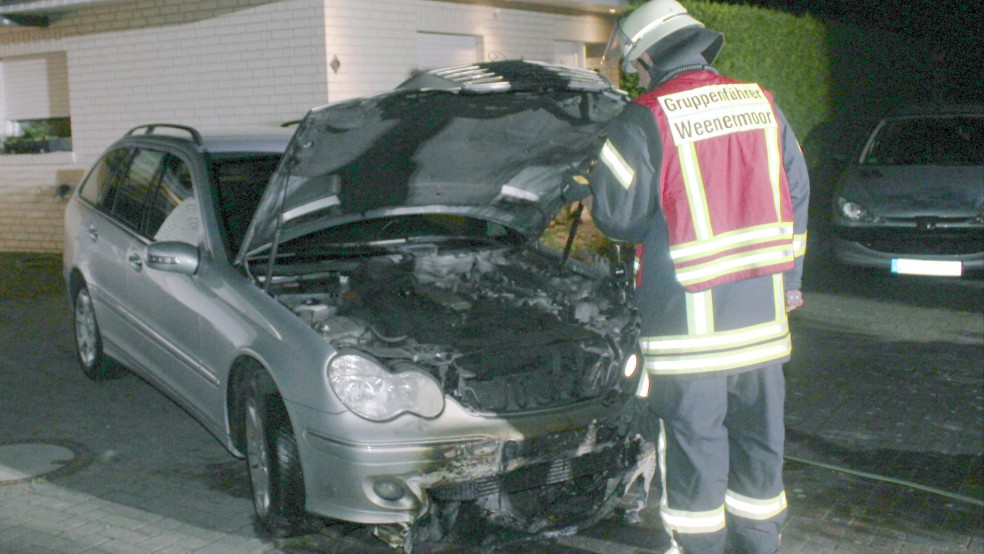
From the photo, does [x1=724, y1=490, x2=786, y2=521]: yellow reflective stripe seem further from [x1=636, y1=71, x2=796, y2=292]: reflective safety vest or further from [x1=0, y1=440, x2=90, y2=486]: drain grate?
[x1=0, y1=440, x2=90, y2=486]: drain grate

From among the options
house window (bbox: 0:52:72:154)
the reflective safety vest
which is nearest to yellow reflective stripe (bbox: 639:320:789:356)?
the reflective safety vest

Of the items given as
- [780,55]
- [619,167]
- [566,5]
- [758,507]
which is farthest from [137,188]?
[780,55]

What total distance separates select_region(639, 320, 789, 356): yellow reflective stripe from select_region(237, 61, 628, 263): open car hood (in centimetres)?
143

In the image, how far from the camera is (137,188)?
6270 mm

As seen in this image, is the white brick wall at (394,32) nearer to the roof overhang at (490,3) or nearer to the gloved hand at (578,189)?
the roof overhang at (490,3)

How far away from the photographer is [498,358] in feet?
14.3

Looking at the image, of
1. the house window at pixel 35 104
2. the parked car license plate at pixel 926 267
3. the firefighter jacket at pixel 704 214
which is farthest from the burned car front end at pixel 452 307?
the house window at pixel 35 104

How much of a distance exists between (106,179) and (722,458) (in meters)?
4.53

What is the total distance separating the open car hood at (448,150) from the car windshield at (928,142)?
20.6 ft

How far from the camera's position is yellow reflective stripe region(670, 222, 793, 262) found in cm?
354

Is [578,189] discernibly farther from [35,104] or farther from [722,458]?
[35,104]

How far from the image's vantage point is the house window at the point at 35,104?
44.8 feet

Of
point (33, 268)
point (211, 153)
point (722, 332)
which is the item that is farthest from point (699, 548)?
point (33, 268)

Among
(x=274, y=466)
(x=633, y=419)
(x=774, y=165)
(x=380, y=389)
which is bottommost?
(x=274, y=466)
